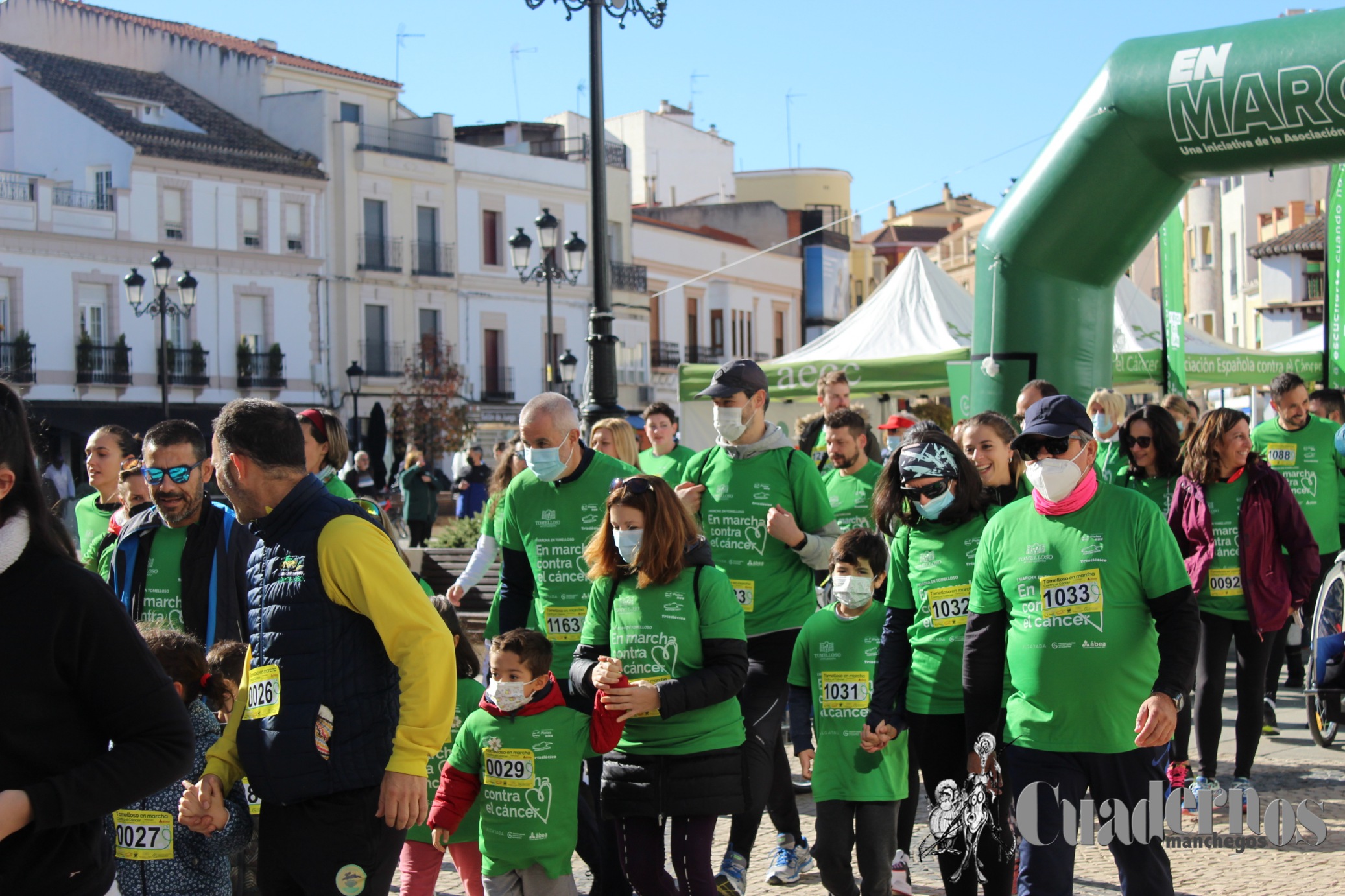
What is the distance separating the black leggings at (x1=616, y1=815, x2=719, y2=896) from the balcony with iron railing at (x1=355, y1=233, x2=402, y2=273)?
4074cm

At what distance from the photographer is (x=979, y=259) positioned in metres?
10.4

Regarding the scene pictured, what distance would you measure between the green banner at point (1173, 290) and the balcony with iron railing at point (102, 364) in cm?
2923

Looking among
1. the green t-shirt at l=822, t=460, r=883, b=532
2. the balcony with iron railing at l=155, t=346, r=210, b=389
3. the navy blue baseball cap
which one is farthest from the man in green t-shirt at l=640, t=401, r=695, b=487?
the balcony with iron railing at l=155, t=346, r=210, b=389

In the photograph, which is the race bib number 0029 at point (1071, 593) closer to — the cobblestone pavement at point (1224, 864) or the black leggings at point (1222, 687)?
the cobblestone pavement at point (1224, 864)

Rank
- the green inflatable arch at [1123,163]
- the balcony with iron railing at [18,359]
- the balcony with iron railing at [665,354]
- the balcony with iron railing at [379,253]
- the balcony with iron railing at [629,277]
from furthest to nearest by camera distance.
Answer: the balcony with iron railing at [665,354] < the balcony with iron railing at [629,277] < the balcony with iron railing at [379,253] < the balcony with iron railing at [18,359] < the green inflatable arch at [1123,163]

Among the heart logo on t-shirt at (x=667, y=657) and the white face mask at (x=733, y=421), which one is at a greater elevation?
the white face mask at (x=733, y=421)

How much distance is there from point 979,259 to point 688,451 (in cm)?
257

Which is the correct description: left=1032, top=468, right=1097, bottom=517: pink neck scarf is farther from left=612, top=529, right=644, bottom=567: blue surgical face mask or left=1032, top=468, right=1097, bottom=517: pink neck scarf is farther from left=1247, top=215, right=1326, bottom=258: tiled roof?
left=1247, top=215, right=1326, bottom=258: tiled roof

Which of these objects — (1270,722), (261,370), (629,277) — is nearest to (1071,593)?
(1270,722)

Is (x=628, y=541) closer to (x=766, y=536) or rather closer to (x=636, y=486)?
(x=636, y=486)

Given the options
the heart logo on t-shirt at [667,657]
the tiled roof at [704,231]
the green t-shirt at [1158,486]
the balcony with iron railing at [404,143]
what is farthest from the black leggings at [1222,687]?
the tiled roof at [704,231]

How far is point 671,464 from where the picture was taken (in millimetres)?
9148

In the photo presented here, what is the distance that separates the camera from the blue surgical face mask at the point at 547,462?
6148mm

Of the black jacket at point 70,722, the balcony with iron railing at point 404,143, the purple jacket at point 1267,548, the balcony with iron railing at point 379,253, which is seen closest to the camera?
the black jacket at point 70,722
